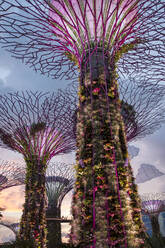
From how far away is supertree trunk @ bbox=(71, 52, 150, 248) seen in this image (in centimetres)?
355

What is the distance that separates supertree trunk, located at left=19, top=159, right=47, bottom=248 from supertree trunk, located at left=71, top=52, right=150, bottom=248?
528 cm

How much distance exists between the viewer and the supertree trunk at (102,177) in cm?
355

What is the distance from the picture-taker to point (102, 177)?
154 inches

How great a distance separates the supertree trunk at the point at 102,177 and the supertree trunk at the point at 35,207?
5278 mm

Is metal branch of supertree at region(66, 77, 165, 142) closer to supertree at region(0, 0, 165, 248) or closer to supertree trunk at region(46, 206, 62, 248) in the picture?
supertree at region(0, 0, 165, 248)

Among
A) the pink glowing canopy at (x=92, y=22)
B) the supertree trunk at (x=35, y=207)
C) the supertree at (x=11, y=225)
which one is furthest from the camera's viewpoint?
the supertree at (x=11, y=225)

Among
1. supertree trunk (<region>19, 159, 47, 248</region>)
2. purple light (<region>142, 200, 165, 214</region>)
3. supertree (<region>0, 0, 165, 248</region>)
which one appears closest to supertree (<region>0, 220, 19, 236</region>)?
purple light (<region>142, 200, 165, 214</region>)

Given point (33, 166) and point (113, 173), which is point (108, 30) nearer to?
point (113, 173)

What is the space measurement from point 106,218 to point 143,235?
860 millimetres

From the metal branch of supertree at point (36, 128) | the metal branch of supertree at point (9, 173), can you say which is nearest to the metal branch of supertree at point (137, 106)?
the metal branch of supertree at point (36, 128)

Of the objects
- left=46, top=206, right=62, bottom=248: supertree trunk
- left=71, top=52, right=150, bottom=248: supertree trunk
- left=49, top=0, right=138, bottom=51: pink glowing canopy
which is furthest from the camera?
left=46, top=206, right=62, bottom=248: supertree trunk

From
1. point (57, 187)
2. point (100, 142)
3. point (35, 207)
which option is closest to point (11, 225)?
point (57, 187)

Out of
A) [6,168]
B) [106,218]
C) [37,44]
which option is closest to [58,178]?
[6,168]

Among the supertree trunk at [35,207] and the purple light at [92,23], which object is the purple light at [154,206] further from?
the purple light at [92,23]
